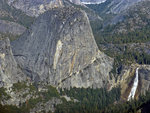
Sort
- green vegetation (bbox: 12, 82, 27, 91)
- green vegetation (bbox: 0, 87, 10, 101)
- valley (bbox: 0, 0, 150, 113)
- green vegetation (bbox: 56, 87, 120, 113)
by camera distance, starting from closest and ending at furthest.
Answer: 1. green vegetation (bbox: 0, 87, 10, 101)
2. green vegetation (bbox: 56, 87, 120, 113)
3. valley (bbox: 0, 0, 150, 113)
4. green vegetation (bbox: 12, 82, 27, 91)

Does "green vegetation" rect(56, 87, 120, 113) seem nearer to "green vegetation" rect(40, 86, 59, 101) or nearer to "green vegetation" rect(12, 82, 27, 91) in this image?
"green vegetation" rect(40, 86, 59, 101)

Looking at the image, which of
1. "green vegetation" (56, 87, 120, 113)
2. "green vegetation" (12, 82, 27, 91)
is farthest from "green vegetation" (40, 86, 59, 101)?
"green vegetation" (12, 82, 27, 91)

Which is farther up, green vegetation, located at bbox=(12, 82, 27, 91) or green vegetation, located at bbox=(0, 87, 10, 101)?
green vegetation, located at bbox=(12, 82, 27, 91)

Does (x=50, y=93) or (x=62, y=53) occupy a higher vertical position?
(x=62, y=53)

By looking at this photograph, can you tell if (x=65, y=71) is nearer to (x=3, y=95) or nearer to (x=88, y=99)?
(x=88, y=99)

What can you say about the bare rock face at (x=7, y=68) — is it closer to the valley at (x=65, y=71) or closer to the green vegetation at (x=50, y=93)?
the valley at (x=65, y=71)

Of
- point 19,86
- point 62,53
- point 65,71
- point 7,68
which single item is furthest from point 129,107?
point 7,68
